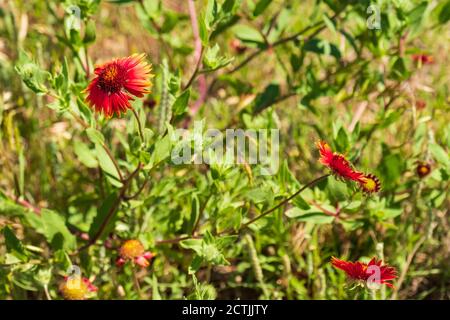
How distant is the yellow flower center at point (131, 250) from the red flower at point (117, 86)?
1.41 feet

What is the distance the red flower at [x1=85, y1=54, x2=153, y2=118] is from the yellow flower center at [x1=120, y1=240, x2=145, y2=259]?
1.41ft

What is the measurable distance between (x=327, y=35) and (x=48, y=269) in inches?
72.0

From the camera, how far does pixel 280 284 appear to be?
6.44ft

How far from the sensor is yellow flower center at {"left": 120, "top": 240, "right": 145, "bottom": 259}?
1647mm

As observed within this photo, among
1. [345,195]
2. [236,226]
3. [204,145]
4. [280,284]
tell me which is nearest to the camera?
[204,145]

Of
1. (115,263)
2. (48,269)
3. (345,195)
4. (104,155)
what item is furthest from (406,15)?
(48,269)

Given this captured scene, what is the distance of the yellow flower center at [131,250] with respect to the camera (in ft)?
5.41

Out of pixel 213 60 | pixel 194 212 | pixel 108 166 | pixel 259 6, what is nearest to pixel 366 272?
pixel 194 212

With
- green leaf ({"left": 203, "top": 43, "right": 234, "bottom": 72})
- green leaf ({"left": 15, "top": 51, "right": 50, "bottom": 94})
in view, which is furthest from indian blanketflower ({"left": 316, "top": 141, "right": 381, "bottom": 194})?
green leaf ({"left": 15, "top": 51, "right": 50, "bottom": 94})

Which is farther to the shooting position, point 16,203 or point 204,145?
point 16,203

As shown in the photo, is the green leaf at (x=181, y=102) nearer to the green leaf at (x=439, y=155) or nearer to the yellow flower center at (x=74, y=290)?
the yellow flower center at (x=74, y=290)

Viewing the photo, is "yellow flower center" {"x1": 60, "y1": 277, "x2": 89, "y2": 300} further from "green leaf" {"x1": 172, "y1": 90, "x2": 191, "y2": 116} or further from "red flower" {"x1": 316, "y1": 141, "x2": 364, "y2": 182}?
"red flower" {"x1": 316, "y1": 141, "x2": 364, "y2": 182}
